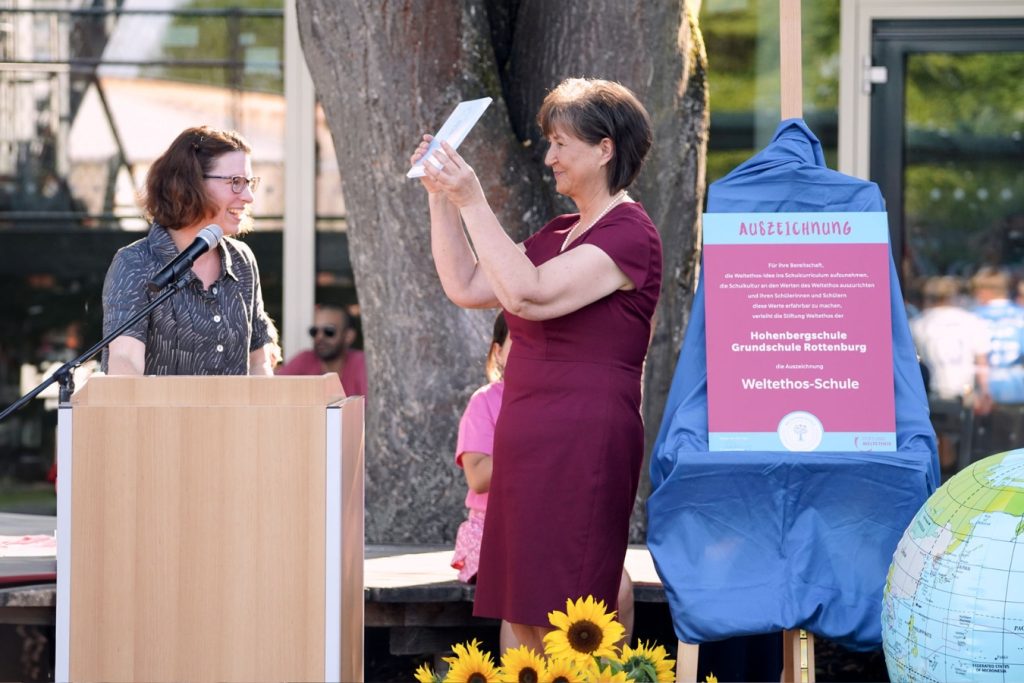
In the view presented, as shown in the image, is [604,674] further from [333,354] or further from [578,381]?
[333,354]

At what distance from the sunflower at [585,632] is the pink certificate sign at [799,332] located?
938 millimetres

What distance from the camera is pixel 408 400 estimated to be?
17.0 ft

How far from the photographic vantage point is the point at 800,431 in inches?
146

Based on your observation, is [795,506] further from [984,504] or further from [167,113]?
[167,113]

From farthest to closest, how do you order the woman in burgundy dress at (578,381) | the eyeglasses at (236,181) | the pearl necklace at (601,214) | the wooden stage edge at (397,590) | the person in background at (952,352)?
the person in background at (952,352) < the wooden stage edge at (397,590) < the eyeglasses at (236,181) < the pearl necklace at (601,214) < the woman in burgundy dress at (578,381)

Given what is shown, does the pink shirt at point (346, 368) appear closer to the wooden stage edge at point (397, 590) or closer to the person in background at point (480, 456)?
the wooden stage edge at point (397, 590)

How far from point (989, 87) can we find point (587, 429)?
4.26 m

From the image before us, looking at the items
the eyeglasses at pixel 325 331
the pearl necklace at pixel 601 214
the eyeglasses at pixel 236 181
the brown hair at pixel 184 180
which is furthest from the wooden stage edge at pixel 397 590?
the eyeglasses at pixel 325 331

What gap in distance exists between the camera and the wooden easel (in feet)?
12.2

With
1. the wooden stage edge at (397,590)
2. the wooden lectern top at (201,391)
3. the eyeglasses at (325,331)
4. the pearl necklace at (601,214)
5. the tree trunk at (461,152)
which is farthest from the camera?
the eyeglasses at (325,331)

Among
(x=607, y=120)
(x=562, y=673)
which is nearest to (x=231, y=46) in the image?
(x=607, y=120)

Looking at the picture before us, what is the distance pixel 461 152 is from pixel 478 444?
127cm

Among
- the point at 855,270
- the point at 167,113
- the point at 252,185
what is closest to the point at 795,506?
the point at 855,270

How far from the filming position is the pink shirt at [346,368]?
6.47 meters
